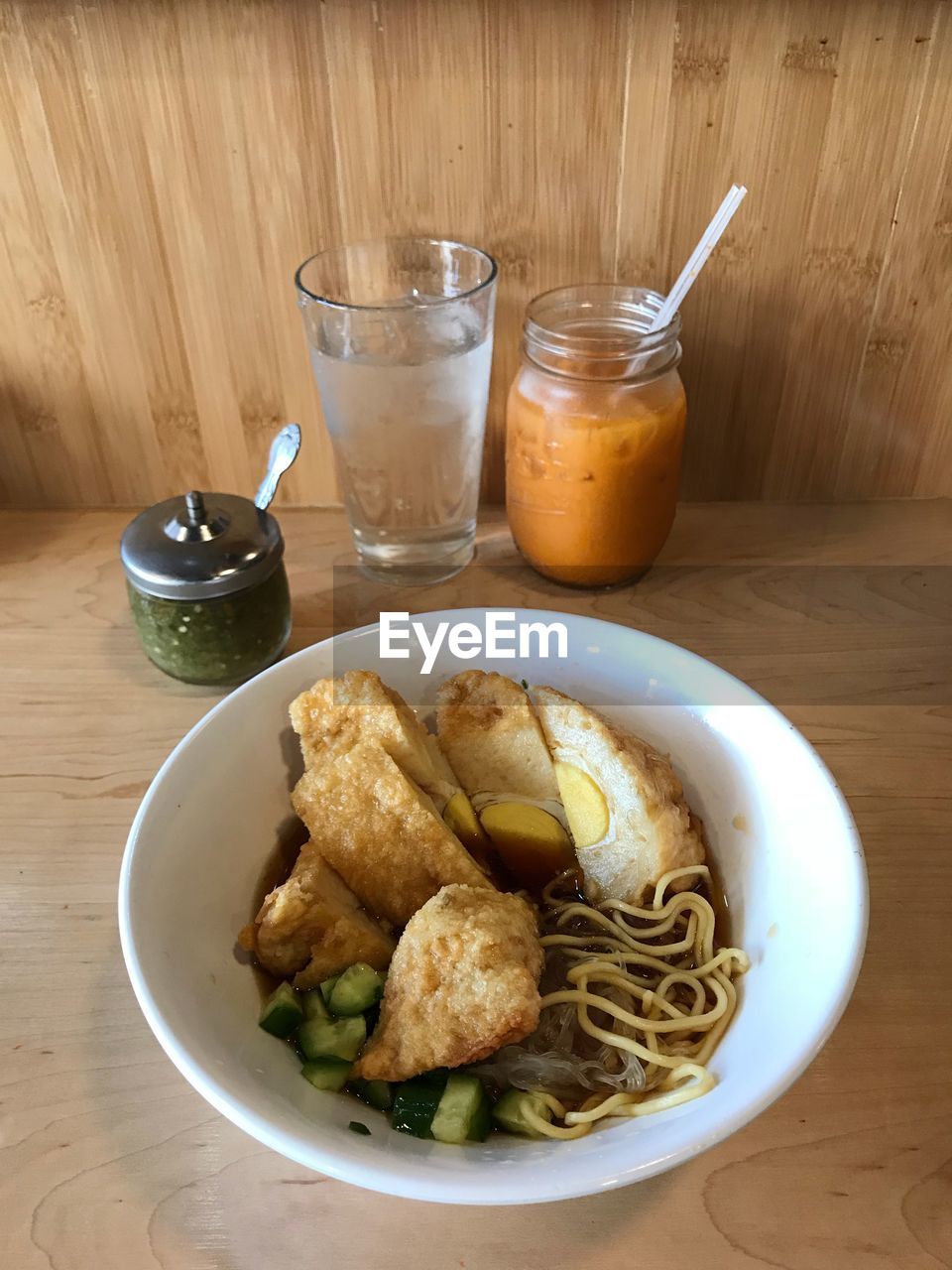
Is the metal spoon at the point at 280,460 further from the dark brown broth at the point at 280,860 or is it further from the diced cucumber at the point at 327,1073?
the diced cucumber at the point at 327,1073

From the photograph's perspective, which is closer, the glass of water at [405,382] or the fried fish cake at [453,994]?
the fried fish cake at [453,994]

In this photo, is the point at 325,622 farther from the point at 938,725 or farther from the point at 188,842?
the point at 938,725

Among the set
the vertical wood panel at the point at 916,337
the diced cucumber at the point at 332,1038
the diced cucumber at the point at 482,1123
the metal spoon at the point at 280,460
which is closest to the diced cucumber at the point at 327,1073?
the diced cucumber at the point at 332,1038

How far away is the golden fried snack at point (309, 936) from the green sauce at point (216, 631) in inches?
14.9

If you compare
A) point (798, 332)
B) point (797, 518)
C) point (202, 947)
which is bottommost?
point (797, 518)

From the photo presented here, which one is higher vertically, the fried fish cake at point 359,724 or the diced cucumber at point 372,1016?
the fried fish cake at point 359,724

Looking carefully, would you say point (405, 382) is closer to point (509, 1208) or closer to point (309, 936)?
point (309, 936)

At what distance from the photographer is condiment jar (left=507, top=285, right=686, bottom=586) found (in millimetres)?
1257

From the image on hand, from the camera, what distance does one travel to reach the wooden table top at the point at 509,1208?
770 millimetres

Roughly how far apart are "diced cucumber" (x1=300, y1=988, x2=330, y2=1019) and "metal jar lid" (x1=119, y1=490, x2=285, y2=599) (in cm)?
48

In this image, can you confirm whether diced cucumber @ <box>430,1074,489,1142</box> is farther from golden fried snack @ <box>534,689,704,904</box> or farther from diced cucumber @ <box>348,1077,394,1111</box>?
golden fried snack @ <box>534,689,704,904</box>

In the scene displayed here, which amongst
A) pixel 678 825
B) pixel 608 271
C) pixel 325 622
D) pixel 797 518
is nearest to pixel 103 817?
pixel 325 622

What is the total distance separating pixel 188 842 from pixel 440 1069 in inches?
12.3

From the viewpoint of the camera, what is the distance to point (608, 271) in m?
1.39
